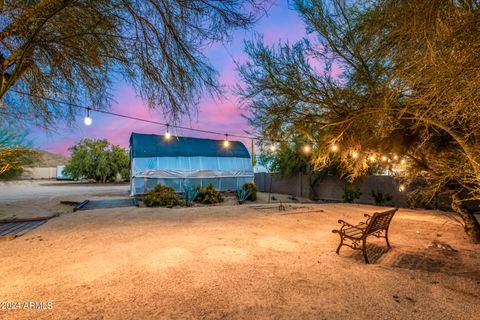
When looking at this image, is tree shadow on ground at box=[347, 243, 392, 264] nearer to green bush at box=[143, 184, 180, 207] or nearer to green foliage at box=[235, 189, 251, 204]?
green bush at box=[143, 184, 180, 207]

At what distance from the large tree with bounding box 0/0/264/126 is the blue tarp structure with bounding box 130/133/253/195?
42.2 ft

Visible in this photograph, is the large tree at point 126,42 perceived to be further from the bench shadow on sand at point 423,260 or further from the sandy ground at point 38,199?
the sandy ground at point 38,199

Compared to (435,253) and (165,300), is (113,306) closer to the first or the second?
(165,300)

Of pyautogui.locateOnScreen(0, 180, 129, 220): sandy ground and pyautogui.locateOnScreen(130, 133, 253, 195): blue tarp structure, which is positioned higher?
pyautogui.locateOnScreen(130, 133, 253, 195): blue tarp structure

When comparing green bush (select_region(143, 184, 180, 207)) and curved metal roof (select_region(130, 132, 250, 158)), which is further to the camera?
curved metal roof (select_region(130, 132, 250, 158))

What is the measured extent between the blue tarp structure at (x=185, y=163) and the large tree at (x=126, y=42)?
12.9 metres

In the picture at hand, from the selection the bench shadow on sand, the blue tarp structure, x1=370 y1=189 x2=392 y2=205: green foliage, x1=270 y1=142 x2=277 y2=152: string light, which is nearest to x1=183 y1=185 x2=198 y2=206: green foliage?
the blue tarp structure

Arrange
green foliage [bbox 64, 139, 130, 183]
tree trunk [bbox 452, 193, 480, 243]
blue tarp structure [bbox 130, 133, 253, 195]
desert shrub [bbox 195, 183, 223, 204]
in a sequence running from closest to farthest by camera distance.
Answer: tree trunk [bbox 452, 193, 480, 243] < desert shrub [bbox 195, 183, 223, 204] < blue tarp structure [bbox 130, 133, 253, 195] < green foliage [bbox 64, 139, 130, 183]

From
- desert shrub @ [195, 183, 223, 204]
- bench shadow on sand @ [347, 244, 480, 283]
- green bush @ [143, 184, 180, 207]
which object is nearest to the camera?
bench shadow on sand @ [347, 244, 480, 283]

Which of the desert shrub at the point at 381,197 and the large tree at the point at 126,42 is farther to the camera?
the desert shrub at the point at 381,197

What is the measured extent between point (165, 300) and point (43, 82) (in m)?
3.15

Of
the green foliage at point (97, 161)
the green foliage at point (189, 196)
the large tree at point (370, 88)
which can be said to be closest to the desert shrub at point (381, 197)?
the large tree at point (370, 88)

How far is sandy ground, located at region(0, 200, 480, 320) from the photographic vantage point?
2.69 meters

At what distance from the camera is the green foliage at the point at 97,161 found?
1243 inches
